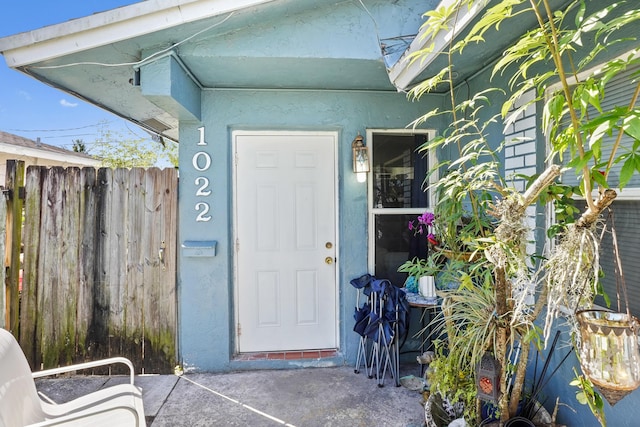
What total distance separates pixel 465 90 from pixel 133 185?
3102 millimetres

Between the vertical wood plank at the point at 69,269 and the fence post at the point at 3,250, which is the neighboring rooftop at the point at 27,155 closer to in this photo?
the fence post at the point at 3,250

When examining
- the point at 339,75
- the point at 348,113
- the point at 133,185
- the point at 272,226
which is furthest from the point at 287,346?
the point at 339,75

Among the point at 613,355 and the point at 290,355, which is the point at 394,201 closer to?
the point at 290,355

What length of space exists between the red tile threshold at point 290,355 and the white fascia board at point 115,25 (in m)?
2.83

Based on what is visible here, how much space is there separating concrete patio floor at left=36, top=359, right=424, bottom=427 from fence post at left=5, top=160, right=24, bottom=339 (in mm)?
683

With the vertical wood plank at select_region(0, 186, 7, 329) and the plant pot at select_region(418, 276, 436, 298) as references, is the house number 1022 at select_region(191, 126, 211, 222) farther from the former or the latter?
the plant pot at select_region(418, 276, 436, 298)

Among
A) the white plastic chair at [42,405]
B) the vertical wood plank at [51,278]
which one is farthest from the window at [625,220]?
the vertical wood plank at [51,278]

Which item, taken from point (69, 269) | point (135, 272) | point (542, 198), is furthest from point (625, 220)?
point (69, 269)

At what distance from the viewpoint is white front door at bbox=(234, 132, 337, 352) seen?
344 centimetres

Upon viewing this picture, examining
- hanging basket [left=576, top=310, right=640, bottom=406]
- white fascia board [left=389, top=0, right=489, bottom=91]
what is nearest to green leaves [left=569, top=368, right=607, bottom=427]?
hanging basket [left=576, top=310, right=640, bottom=406]

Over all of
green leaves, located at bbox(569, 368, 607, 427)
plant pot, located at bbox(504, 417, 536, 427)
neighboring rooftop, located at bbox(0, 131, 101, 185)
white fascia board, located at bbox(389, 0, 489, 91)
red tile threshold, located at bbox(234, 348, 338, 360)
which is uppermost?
neighboring rooftop, located at bbox(0, 131, 101, 185)

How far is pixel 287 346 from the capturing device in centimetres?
348

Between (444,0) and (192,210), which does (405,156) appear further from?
(192,210)

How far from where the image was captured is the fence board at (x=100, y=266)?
123 inches
